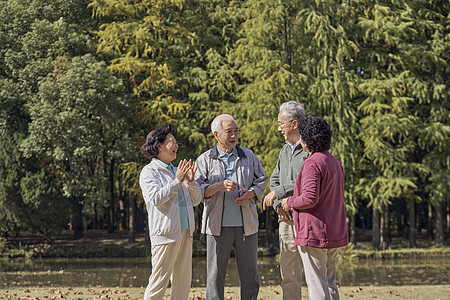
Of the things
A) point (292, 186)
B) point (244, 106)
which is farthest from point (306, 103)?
point (292, 186)

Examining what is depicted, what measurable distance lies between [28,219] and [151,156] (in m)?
23.4

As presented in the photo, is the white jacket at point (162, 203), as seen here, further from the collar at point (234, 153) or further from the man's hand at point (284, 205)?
the man's hand at point (284, 205)

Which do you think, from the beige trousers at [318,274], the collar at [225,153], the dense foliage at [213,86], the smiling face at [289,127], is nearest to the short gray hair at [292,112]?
the smiling face at [289,127]

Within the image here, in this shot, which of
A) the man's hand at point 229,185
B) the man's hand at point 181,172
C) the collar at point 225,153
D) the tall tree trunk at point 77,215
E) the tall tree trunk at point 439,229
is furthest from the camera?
the tall tree trunk at point 77,215

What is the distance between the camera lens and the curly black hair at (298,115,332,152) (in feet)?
19.4

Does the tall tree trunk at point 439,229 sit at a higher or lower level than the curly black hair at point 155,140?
lower

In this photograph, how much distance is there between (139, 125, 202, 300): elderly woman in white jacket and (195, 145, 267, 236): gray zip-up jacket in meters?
0.21

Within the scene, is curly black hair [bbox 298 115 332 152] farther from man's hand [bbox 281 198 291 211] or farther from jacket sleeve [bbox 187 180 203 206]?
jacket sleeve [bbox 187 180 203 206]

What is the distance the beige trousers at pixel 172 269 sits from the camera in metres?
6.34

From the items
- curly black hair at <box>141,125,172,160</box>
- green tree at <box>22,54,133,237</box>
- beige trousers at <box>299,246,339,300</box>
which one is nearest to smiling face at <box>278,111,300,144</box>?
curly black hair at <box>141,125,172,160</box>

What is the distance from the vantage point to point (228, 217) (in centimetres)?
669

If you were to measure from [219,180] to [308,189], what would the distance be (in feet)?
4.43

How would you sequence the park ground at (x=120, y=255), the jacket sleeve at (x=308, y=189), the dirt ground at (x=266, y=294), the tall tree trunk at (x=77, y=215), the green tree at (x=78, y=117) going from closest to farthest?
the jacket sleeve at (x=308, y=189), the dirt ground at (x=266, y=294), the park ground at (x=120, y=255), the green tree at (x=78, y=117), the tall tree trunk at (x=77, y=215)

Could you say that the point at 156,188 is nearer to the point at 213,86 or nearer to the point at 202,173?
the point at 202,173
